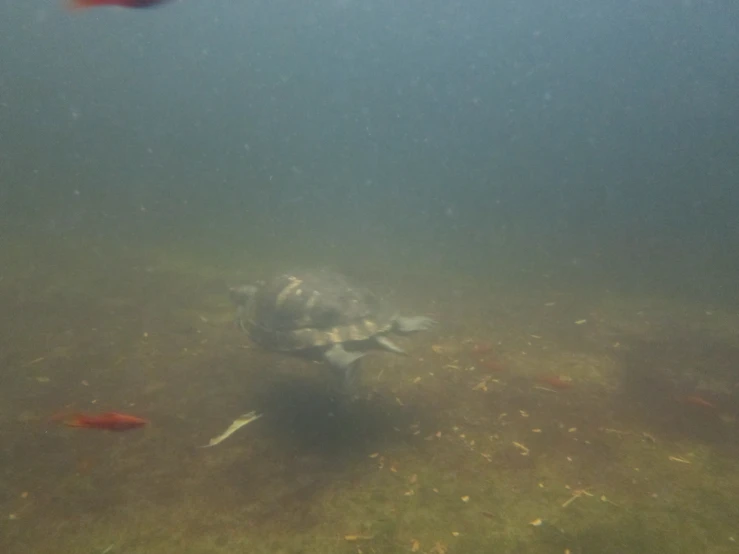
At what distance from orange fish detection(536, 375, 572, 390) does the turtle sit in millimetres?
1845

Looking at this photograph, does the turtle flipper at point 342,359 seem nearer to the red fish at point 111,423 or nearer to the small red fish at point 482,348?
the small red fish at point 482,348

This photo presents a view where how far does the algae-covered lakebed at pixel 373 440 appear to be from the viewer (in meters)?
3.09

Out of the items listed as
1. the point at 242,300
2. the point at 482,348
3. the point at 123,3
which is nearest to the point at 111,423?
the point at 123,3

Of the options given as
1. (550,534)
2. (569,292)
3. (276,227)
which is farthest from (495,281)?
(276,227)

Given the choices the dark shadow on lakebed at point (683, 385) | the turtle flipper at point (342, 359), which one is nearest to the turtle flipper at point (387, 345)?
the turtle flipper at point (342, 359)

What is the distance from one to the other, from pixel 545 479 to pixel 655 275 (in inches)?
454

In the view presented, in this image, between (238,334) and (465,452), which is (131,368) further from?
(465,452)

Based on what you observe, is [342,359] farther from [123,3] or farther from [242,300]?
[123,3]

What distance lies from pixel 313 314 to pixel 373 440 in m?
2.33

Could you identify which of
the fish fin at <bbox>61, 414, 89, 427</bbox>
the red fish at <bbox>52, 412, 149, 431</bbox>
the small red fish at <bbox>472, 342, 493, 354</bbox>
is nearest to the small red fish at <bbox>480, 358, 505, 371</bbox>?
the small red fish at <bbox>472, 342, 493, 354</bbox>

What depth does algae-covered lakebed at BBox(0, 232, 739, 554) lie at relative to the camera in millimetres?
3094

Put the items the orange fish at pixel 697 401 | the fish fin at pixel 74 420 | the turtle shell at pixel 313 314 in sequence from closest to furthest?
the fish fin at pixel 74 420
the orange fish at pixel 697 401
the turtle shell at pixel 313 314

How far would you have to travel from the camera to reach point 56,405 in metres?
4.57

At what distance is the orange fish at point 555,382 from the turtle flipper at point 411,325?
1883 millimetres
